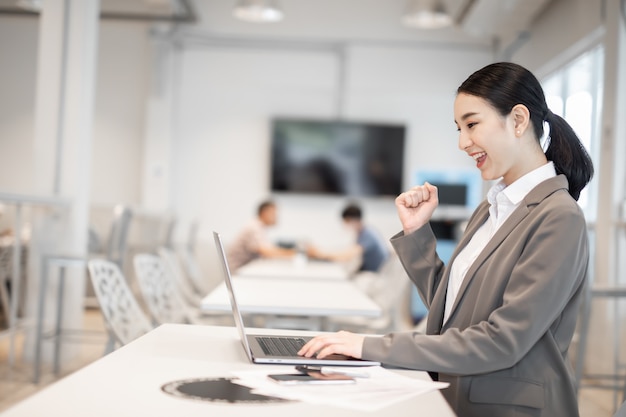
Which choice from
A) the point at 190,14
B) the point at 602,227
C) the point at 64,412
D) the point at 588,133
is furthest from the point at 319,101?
the point at 64,412

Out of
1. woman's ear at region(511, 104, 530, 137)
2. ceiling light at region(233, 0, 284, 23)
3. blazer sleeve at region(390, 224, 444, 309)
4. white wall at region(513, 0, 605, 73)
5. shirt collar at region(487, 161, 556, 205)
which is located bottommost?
blazer sleeve at region(390, 224, 444, 309)

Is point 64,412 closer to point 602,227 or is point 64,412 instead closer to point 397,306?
point 397,306

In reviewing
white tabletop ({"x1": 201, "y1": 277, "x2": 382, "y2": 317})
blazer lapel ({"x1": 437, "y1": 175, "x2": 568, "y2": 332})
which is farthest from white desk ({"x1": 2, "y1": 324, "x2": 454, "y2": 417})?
white tabletop ({"x1": 201, "y1": 277, "x2": 382, "y2": 317})

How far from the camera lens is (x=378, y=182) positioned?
29.8 ft

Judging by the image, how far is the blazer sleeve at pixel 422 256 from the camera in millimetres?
1893

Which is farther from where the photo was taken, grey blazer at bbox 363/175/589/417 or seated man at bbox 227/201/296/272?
seated man at bbox 227/201/296/272

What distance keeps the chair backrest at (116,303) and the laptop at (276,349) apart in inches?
46.7

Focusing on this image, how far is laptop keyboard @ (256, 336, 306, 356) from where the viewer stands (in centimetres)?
157

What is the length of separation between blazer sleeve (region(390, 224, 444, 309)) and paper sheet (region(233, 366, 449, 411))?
1.55ft

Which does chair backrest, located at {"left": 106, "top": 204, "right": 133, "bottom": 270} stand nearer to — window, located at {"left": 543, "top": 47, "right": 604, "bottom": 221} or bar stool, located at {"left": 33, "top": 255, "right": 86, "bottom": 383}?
bar stool, located at {"left": 33, "top": 255, "right": 86, "bottom": 383}

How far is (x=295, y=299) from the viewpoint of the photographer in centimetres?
344

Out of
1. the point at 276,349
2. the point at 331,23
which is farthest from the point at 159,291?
the point at 331,23

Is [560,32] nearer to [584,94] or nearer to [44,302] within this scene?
[584,94]

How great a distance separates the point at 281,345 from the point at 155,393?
440 mm
